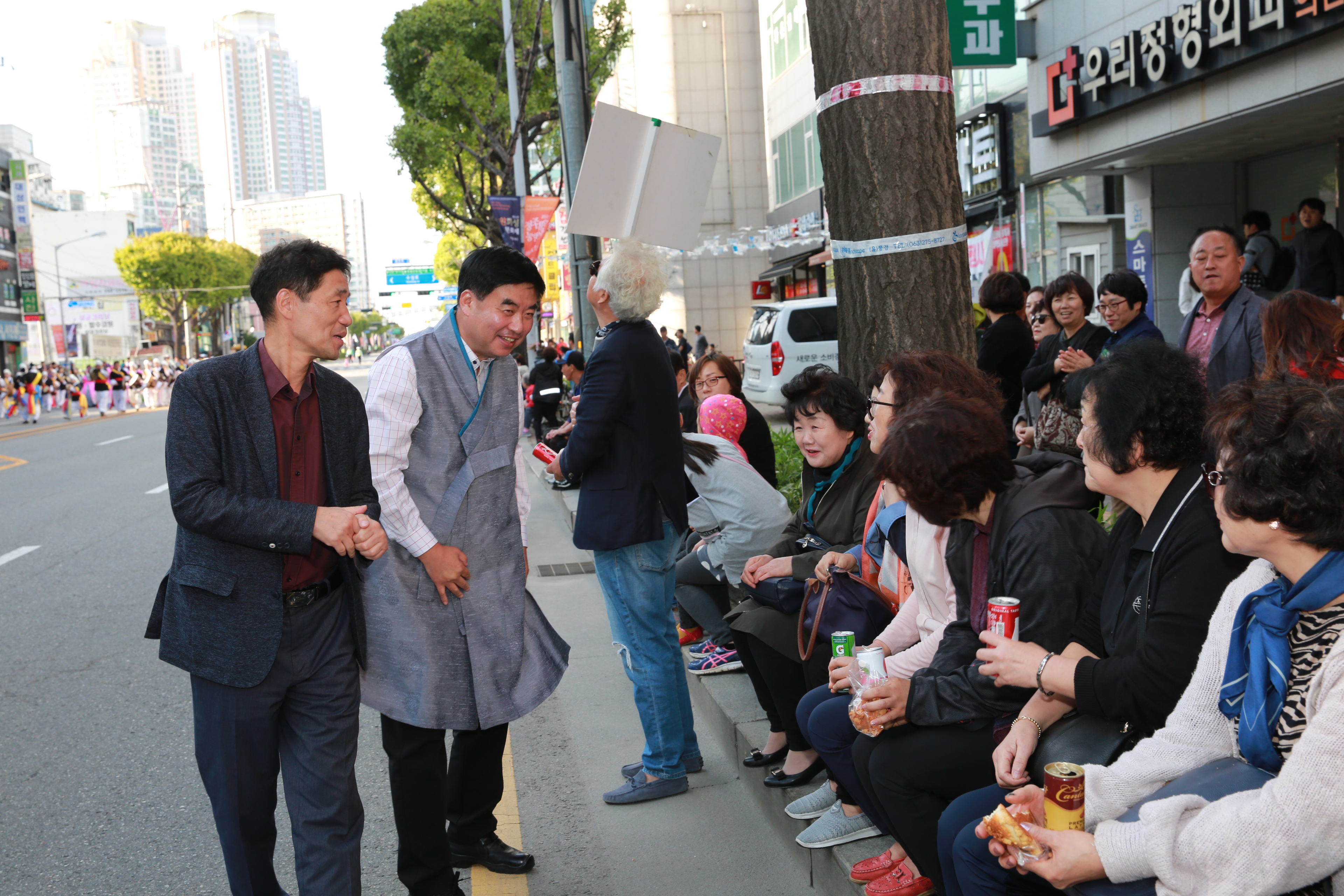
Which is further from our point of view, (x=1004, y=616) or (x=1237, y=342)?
(x=1237, y=342)

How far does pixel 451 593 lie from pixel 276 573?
23.1 inches

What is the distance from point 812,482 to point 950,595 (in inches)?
51.0

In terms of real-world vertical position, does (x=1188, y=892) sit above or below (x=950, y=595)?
below

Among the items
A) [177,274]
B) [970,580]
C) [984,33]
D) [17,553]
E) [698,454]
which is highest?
[177,274]

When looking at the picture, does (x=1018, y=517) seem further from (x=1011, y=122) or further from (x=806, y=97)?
(x=806, y=97)

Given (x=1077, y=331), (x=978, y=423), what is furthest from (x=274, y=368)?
(x=1077, y=331)

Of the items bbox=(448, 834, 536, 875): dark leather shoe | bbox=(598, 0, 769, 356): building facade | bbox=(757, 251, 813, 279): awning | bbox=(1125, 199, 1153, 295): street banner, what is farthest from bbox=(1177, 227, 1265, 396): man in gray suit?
bbox=(598, 0, 769, 356): building facade

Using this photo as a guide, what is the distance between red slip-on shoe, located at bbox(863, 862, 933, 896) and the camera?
113 inches

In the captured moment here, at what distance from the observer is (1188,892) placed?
5.99 ft

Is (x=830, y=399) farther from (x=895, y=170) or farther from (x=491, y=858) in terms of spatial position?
(x=491, y=858)

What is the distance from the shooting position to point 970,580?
9.25ft

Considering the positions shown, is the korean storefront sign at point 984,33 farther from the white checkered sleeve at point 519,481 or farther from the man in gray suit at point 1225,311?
the white checkered sleeve at point 519,481

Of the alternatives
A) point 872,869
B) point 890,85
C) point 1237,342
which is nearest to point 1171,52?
point 1237,342

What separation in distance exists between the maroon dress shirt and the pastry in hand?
1.80m
